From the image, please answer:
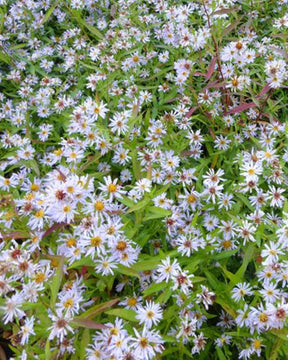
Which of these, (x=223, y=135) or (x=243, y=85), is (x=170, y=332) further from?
(x=243, y=85)

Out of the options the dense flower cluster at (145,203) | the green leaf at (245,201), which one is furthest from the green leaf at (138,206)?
the green leaf at (245,201)

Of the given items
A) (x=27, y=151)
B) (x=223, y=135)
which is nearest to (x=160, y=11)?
(x=223, y=135)

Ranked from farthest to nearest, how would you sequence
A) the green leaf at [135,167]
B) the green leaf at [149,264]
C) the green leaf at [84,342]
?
the green leaf at [135,167] < the green leaf at [149,264] < the green leaf at [84,342]

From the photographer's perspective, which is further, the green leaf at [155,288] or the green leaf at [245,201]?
the green leaf at [245,201]

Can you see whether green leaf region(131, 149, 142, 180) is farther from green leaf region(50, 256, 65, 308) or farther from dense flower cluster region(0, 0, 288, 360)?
green leaf region(50, 256, 65, 308)

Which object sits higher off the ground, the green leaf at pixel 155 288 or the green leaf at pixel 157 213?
the green leaf at pixel 157 213

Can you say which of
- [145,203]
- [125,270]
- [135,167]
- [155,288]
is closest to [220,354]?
[155,288]

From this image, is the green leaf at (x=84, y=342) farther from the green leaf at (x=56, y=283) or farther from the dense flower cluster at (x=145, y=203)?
the green leaf at (x=56, y=283)

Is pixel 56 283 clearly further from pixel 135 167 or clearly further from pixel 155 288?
pixel 135 167
